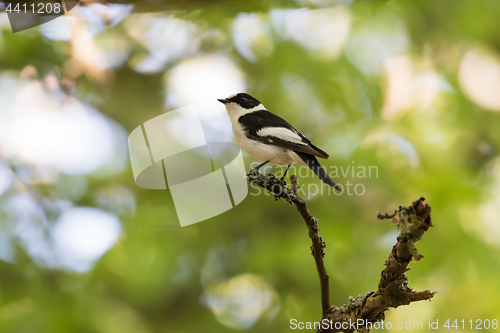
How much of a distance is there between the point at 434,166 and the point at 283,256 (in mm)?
1346

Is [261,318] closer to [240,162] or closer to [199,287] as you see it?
[199,287]

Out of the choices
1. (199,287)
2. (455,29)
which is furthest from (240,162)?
(455,29)

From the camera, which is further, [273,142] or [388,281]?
[273,142]

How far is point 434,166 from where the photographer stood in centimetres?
291
